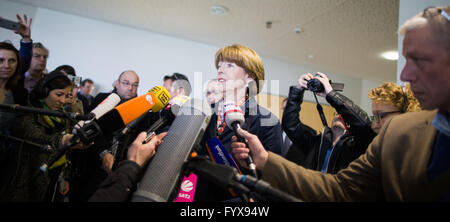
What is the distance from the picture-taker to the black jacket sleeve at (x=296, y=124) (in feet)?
5.84

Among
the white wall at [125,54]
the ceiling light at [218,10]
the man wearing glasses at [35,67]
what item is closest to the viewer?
the man wearing glasses at [35,67]

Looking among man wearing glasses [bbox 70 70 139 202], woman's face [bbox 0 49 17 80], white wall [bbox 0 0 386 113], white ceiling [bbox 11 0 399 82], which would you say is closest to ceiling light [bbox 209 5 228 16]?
white ceiling [bbox 11 0 399 82]

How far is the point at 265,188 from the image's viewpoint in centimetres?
60

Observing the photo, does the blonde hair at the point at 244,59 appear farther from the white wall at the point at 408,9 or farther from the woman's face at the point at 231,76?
the white wall at the point at 408,9

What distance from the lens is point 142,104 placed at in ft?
3.50

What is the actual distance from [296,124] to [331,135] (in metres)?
0.28

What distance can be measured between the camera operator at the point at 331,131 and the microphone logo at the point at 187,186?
1.02 metres

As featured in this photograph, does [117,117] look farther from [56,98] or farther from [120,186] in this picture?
[56,98]

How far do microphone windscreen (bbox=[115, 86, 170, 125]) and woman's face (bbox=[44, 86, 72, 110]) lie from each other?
4.53ft

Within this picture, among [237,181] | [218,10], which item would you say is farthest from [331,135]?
[218,10]

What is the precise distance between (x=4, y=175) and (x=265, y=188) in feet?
6.38

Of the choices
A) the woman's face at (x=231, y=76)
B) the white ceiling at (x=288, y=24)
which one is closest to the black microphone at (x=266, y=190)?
the woman's face at (x=231, y=76)

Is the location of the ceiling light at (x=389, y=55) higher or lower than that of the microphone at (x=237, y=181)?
higher

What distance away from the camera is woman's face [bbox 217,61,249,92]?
1326mm
